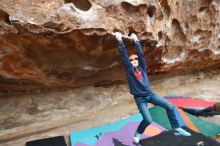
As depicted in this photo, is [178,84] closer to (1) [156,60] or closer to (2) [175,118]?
(1) [156,60]

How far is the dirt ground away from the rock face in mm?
170

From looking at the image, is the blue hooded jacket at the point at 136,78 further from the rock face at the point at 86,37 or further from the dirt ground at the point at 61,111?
the dirt ground at the point at 61,111

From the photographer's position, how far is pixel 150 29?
5.50 meters

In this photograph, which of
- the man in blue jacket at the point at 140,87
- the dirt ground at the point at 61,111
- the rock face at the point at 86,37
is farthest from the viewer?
the dirt ground at the point at 61,111

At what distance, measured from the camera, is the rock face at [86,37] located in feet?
15.6

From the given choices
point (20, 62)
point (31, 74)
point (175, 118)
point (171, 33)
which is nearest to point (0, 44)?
point (20, 62)

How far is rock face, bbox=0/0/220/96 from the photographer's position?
4758mm

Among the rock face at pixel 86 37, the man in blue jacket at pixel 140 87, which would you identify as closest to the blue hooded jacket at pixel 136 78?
the man in blue jacket at pixel 140 87

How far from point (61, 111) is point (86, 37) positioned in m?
1.57

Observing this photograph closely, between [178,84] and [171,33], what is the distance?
4.52 ft

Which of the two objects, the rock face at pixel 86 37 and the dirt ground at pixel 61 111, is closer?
the rock face at pixel 86 37

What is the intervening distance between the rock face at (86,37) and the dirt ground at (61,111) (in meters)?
0.17

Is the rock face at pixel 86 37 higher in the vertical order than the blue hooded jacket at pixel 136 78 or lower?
higher

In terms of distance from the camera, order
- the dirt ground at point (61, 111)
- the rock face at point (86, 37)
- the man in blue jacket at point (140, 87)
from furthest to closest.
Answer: the dirt ground at point (61, 111) → the rock face at point (86, 37) → the man in blue jacket at point (140, 87)
